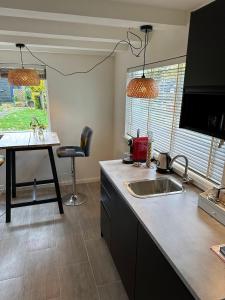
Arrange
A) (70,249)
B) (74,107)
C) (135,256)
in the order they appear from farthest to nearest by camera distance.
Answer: (74,107) < (70,249) < (135,256)

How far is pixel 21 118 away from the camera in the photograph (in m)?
3.44

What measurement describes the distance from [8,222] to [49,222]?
52 centimetres

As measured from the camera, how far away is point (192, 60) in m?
1.17

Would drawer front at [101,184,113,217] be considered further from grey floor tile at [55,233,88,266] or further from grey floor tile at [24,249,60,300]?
grey floor tile at [24,249,60,300]

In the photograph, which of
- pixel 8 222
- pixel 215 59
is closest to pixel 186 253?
pixel 215 59

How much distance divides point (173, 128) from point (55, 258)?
1.78 metres

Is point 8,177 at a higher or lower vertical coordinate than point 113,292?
higher

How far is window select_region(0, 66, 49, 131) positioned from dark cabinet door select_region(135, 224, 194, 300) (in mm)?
2767

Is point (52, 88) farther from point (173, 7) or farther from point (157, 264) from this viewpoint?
point (157, 264)

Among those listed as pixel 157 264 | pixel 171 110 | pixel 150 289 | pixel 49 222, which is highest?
pixel 171 110

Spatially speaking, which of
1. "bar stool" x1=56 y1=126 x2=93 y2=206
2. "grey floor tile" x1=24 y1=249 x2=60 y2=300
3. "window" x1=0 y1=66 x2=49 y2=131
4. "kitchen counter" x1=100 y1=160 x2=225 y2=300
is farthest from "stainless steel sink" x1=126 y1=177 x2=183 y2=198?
"window" x1=0 y1=66 x2=49 y2=131

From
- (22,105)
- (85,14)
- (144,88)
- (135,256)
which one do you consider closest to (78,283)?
(135,256)

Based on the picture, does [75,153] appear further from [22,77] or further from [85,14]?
[85,14]

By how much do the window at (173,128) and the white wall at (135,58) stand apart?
12 centimetres
